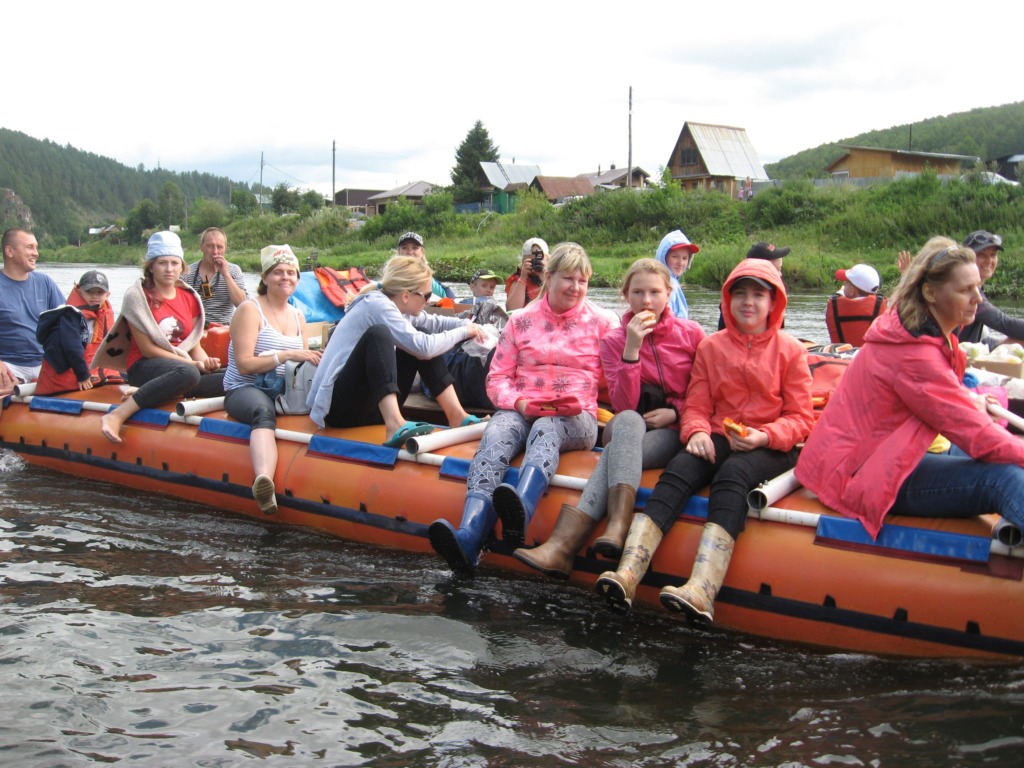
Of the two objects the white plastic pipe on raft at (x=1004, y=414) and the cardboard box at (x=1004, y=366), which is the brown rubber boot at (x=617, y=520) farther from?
the cardboard box at (x=1004, y=366)

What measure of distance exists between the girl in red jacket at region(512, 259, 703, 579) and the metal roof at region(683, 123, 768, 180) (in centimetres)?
4515

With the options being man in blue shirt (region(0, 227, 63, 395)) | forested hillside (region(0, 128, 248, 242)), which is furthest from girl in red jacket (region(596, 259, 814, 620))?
forested hillside (region(0, 128, 248, 242))

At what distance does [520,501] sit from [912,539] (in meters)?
1.65

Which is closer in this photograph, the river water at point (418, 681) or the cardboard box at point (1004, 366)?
the river water at point (418, 681)

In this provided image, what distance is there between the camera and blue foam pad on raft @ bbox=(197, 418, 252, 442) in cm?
594

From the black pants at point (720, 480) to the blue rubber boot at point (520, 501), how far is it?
56cm


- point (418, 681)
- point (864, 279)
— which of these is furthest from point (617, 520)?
point (864, 279)

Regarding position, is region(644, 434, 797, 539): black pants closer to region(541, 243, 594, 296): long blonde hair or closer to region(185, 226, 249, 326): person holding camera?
region(541, 243, 594, 296): long blonde hair

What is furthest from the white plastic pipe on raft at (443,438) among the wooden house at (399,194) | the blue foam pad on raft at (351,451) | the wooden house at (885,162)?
the wooden house at (399,194)

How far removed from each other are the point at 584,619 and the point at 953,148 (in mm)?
82903

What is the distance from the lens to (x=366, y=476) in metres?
5.32

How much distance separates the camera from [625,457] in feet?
14.2

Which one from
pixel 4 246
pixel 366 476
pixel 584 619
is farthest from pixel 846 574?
pixel 4 246

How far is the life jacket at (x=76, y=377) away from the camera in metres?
7.13
